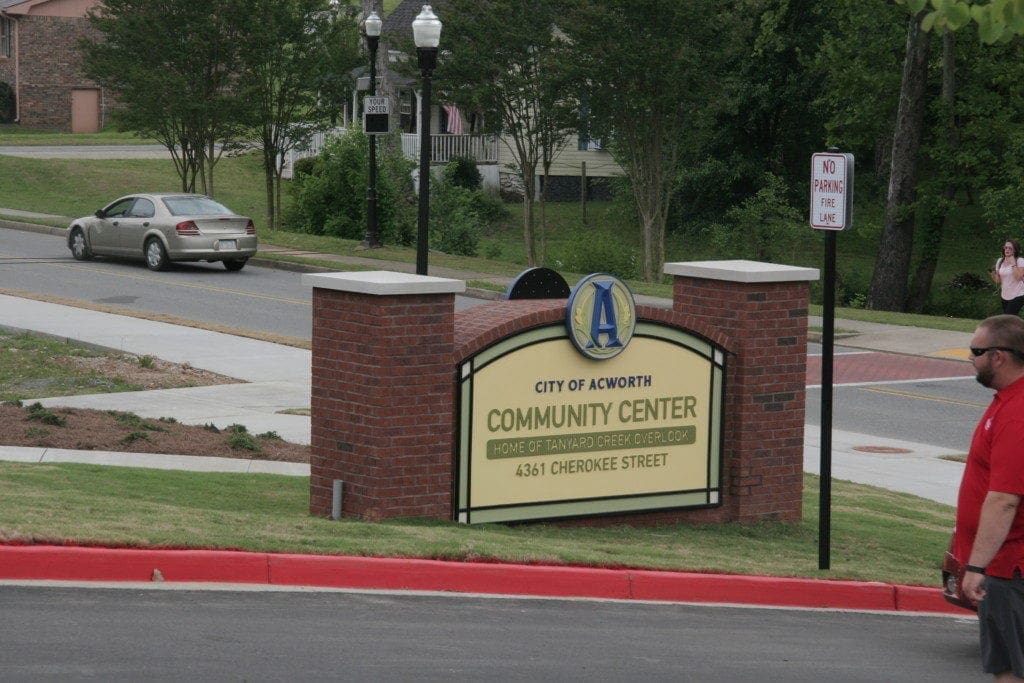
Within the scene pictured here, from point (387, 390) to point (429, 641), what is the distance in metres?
2.56

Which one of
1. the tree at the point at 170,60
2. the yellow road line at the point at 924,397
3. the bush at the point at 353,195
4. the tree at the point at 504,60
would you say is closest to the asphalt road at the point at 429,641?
the yellow road line at the point at 924,397

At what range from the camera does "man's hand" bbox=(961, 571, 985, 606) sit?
539cm

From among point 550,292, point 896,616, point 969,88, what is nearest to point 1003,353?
point 896,616

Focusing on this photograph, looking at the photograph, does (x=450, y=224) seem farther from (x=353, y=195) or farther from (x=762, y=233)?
(x=762, y=233)

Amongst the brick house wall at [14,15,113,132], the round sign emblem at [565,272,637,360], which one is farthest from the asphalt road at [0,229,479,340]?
the brick house wall at [14,15,113,132]

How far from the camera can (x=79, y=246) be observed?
30406 mm

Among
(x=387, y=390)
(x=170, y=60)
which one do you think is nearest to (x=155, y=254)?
(x=170, y=60)

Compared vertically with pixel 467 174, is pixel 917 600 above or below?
below

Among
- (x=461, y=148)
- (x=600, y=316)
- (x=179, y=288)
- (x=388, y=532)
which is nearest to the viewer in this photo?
(x=388, y=532)

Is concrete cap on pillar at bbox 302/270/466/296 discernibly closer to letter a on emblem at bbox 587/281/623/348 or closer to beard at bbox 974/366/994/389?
letter a on emblem at bbox 587/281/623/348

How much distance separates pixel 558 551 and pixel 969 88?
97.4 ft

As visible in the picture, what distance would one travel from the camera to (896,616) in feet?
28.8

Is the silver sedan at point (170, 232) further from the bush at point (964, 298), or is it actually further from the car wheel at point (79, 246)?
the bush at point (964, 298)

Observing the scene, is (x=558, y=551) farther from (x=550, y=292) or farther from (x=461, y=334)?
(x=550, y=292)
